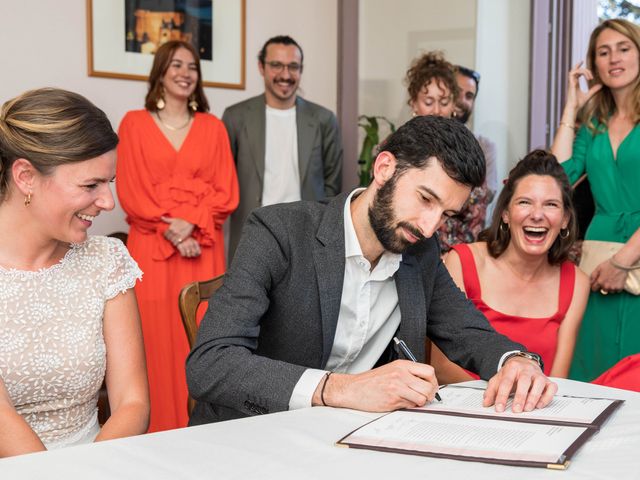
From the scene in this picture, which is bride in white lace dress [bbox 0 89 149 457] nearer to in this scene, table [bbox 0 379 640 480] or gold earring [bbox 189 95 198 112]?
table [bbox 0 379 640 480]

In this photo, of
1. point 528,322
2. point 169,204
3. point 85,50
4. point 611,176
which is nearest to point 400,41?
point 85,50

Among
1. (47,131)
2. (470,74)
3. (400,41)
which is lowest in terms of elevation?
(47,131)

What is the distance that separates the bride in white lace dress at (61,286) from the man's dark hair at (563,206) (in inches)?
54.8

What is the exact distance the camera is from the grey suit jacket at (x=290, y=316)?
1.70 meters

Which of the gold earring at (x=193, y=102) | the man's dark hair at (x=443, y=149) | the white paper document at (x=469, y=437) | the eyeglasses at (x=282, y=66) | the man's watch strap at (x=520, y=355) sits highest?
the eyeglasses at (x=282, y=66)

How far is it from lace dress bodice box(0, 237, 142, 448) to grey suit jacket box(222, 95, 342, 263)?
251cm

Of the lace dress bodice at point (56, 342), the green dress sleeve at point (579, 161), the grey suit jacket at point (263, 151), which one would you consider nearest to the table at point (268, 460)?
the lace dress bodice at point (56, 342)

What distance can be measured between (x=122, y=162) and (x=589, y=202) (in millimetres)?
2133

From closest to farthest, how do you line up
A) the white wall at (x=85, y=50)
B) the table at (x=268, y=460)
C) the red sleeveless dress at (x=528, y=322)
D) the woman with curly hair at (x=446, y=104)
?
the table at (x=268, y=460) → the red sleeveless dress at (x=528, y=322) → the woman with curly hair at (x=446, y=104) → the white wall at (x=85, y=50)

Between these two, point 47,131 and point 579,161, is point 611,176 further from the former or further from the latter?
point 47,131

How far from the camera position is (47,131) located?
1768mm

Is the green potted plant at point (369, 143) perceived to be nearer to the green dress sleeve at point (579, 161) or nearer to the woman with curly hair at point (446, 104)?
the woman with curly hair at point (446, 104)

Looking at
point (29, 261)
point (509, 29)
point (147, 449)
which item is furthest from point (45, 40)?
point (147, 449)

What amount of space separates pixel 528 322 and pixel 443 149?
1.02 metres
